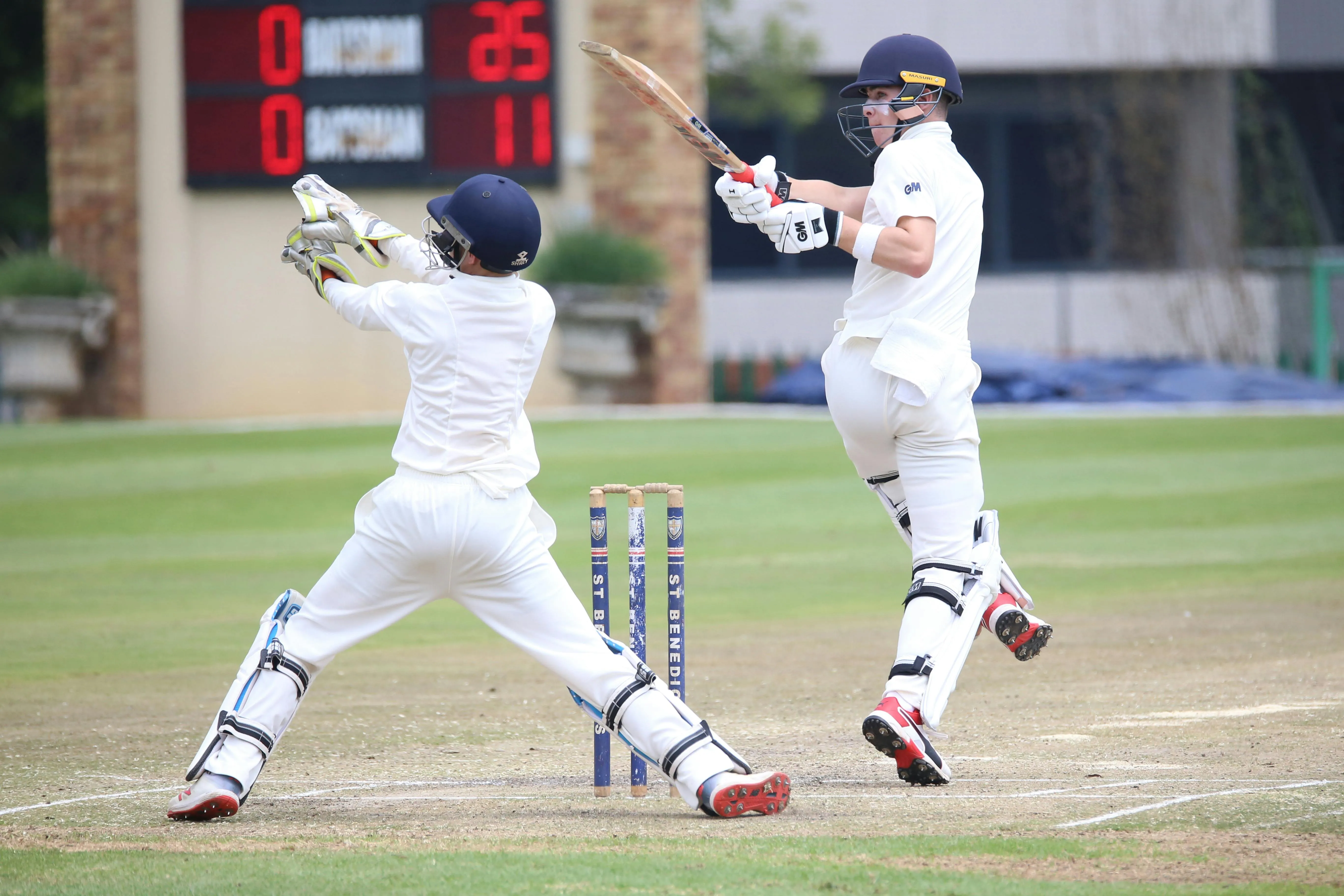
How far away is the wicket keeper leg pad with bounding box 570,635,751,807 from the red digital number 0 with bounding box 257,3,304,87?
48.7 feet

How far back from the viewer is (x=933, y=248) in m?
5.53

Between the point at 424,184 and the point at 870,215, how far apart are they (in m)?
14.1

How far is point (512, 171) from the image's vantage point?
19.1m

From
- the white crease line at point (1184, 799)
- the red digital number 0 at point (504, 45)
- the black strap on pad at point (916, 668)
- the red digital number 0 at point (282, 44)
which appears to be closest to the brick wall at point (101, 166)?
the red digital number 0 at point (282, 44)

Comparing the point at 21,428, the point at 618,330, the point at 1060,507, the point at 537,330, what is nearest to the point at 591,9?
the point at 618,330

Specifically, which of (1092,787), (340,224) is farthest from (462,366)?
(1092,787)

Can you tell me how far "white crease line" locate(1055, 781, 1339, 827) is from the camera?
4.78m

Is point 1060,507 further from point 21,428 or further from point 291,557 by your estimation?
point 21,428

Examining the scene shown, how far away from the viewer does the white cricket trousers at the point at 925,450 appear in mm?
5488

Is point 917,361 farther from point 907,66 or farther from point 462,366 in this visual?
point 462,366

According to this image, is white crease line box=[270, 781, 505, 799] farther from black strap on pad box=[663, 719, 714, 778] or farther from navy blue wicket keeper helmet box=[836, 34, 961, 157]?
navy blue wicket keeper helmet box=[836, 34, 961, 157]

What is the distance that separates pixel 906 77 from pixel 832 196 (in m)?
0.60

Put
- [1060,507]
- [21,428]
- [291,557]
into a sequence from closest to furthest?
[291,557] < [1060,507] < [21,428]

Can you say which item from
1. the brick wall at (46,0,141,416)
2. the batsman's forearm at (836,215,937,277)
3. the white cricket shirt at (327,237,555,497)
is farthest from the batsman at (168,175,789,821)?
the brick wall at (46,0,141,416)
